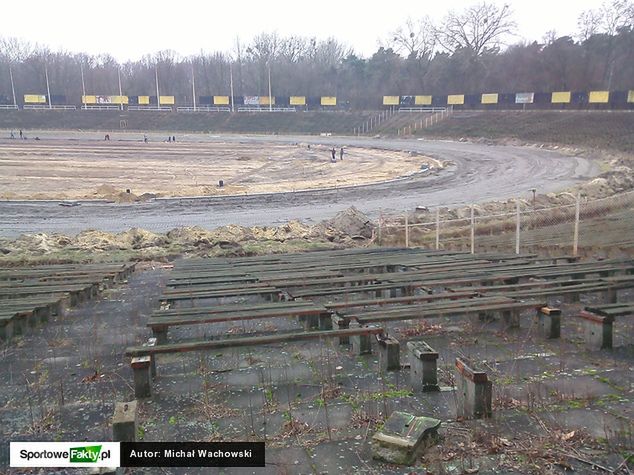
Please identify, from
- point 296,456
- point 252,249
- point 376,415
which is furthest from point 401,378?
point 252,249

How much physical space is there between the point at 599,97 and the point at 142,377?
261 ft

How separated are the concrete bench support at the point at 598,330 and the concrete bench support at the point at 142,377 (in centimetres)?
509

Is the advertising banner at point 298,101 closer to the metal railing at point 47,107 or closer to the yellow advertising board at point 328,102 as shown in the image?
the yellow advertising board at point 328,102

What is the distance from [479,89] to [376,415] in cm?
10629

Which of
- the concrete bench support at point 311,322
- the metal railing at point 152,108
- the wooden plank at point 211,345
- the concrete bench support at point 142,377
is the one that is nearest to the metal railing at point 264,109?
the metal railing at point 152,108

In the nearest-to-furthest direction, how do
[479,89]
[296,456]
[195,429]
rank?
[296,456]
[195,429]
[479,89]

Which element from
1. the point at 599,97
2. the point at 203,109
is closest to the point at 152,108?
the point at 203,109

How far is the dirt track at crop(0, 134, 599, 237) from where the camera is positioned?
98.0 ft

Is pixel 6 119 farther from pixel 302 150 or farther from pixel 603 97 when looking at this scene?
pixel 603 97

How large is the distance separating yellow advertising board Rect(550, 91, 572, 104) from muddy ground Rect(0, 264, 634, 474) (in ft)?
257

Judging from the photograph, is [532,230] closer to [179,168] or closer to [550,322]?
[550,322]

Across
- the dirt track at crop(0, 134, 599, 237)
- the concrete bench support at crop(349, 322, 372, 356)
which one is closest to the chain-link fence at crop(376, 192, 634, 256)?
the dirt track at crop(0, 134, 599, 237)

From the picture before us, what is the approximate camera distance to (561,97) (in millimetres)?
77875

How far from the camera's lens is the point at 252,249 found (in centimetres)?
2189
